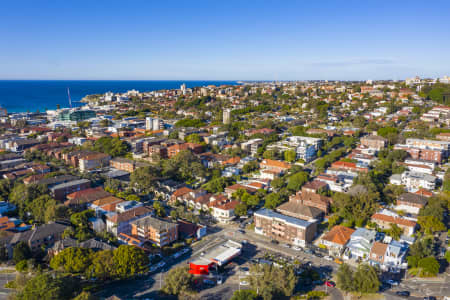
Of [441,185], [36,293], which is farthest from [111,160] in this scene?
[441,185]

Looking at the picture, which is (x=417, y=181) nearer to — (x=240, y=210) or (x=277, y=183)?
(x=277, y=183)

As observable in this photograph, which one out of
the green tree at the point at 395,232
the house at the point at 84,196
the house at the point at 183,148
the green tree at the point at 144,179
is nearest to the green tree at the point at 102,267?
the house at the point at 84,196

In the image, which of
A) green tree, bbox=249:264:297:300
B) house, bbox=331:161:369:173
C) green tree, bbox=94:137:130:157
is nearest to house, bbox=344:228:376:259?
green tree, bbox=249:264:297:300

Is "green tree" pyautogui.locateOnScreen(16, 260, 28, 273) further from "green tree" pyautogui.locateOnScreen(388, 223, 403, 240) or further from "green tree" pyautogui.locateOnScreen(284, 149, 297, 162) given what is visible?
"green tree" pyautogui.locateOnScreen(284, 149, 297, 162)

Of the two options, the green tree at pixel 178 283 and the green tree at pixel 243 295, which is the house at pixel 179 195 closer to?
the green tree at pixel 178 283

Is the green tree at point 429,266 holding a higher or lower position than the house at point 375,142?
lower
